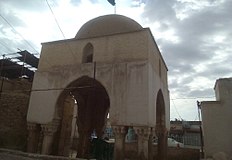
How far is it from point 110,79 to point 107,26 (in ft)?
13.7

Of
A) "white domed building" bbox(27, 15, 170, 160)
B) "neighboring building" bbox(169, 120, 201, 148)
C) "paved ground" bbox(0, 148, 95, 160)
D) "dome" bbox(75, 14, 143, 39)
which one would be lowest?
"paved ground" bbox(0, 148, 95, 160)

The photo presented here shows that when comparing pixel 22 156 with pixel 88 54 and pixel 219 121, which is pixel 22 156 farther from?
pixel 219 121

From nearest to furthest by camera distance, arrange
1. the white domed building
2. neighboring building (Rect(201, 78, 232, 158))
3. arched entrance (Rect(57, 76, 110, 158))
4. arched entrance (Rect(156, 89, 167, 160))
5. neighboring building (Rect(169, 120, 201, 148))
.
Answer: the white domed building
arched entrance (Rect(156, 89, 167, 160))
neighboring building (Rect(201, 78, 232, 158))
arched entrance (Rect(57, 76, 110, 158))
neighboring building (Rect(169, 120, 201, 148))

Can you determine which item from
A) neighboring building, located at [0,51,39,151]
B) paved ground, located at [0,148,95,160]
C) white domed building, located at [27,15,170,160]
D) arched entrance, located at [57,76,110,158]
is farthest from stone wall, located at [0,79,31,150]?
paved ground, located at [0,148,95,160]

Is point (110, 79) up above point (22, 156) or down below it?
above

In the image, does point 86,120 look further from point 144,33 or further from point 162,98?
point 144,33

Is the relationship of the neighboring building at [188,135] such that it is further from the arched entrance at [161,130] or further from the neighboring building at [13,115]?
the neighboring building at [13,115]

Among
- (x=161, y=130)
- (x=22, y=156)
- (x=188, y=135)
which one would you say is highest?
(x=161, y=130)

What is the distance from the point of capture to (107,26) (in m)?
13.6

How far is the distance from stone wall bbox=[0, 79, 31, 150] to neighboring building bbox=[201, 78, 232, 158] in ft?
41.0

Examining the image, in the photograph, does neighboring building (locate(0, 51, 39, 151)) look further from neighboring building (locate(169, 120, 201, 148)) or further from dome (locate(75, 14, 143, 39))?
neighboring building (locate(169, 120, 201, 148))

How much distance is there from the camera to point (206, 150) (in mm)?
14594

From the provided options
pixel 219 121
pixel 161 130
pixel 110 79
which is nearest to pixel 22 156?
pixel 110 79

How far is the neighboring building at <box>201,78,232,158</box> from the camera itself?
46.8 feet
